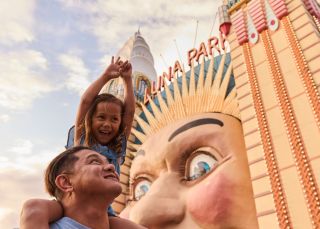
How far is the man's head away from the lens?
47.7 inches

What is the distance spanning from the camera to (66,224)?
1138 mm

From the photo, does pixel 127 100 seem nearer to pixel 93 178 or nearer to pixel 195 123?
pixel 93 178

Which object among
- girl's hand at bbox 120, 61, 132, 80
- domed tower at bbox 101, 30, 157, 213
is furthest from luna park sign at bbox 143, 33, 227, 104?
girl's hand at bbox 120, 61, 132, 80

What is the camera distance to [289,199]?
371 cm

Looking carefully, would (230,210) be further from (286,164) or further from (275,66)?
(275,66)

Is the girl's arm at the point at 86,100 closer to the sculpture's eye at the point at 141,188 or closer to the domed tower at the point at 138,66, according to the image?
the sculpture's eye at the point at 141,188

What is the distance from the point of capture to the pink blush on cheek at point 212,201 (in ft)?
13.6

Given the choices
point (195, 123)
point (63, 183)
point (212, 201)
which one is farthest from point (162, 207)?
point (63, 183)

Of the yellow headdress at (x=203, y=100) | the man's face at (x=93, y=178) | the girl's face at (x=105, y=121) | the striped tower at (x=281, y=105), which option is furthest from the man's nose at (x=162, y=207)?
the man's face at (x=93, y=178)

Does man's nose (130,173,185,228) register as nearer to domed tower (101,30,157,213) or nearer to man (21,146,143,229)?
domed tower (101,30,157,213)

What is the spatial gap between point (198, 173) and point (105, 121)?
11.2 feet

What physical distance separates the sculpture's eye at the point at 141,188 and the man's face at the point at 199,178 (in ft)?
0.57

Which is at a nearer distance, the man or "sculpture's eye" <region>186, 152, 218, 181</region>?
the man

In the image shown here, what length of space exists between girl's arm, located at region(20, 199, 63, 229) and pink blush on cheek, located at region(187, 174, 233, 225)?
3.37 metres
